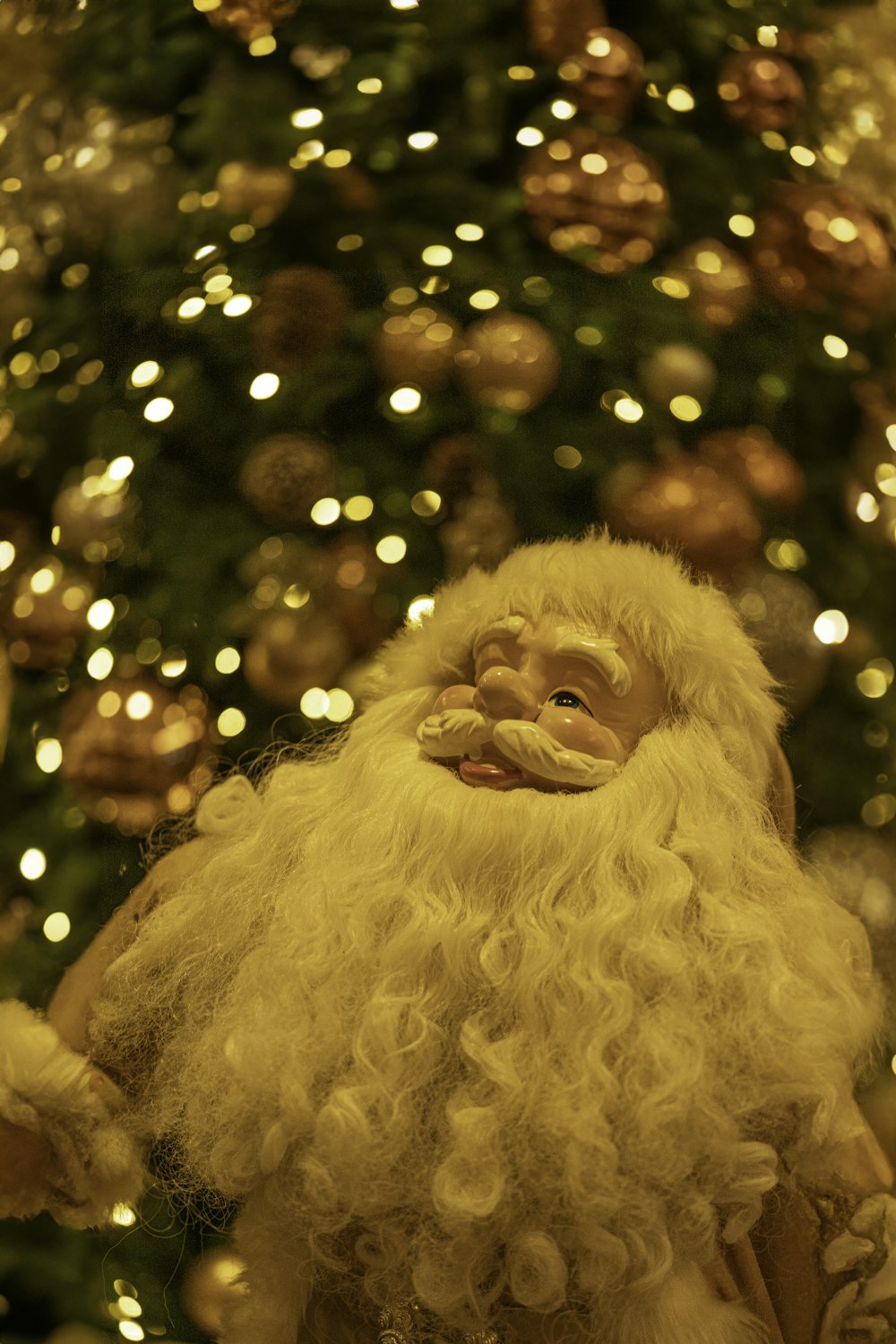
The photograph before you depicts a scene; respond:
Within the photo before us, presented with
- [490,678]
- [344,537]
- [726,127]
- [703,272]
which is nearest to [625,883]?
[490,678]

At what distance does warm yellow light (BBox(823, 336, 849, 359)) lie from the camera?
1329mm

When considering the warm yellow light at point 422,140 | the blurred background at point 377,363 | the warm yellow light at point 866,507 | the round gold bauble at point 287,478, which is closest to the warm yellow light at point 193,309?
the blurred background at point 377,363

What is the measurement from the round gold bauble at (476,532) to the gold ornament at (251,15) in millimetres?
544

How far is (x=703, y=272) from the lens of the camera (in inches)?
52.0

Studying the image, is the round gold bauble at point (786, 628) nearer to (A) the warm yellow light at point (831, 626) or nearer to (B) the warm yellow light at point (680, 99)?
(A) the warm yellow light at point (831, 626)

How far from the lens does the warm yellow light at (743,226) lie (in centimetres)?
133

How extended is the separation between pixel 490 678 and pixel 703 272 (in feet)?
1.81

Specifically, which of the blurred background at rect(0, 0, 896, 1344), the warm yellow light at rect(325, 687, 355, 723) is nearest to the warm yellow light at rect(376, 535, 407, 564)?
the blurred background at rect(0, 0, 896, 1344)

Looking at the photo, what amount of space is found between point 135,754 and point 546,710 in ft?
1.50

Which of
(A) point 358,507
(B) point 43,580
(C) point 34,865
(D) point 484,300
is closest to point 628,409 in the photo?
(D) point 484,300

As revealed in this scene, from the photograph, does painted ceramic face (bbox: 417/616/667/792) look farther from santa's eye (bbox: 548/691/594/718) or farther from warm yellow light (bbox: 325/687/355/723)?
warm yellow light (bbox: 325/687/355/723)

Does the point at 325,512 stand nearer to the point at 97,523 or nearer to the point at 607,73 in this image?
the point at 97,523

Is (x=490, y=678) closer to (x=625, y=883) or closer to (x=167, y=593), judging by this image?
(x=625, y=883)

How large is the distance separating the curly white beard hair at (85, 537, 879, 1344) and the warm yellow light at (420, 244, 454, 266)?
0.39 m
